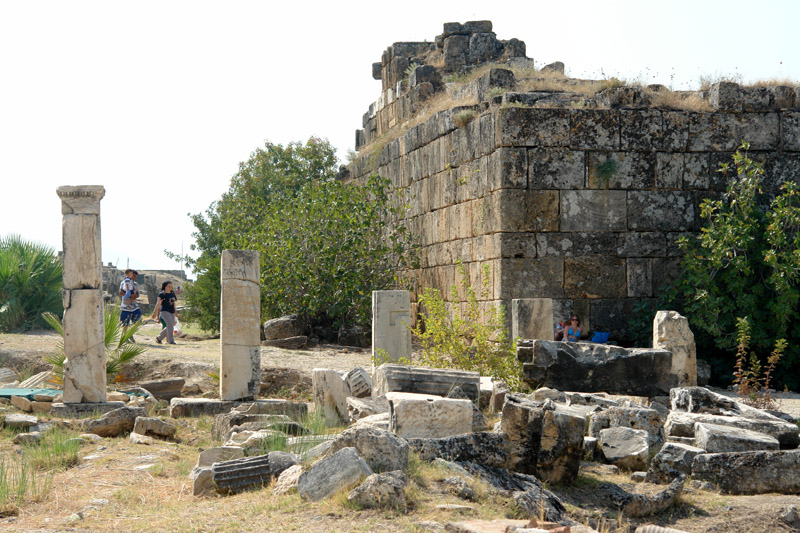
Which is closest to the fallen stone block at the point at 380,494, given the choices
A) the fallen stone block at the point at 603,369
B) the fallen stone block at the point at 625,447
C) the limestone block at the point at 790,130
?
the fallen stone block at the point at 625,447

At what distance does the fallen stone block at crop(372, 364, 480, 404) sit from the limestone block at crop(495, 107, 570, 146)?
4.22 metres

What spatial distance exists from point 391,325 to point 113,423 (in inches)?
154

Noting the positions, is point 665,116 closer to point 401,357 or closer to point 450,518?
point 401,357

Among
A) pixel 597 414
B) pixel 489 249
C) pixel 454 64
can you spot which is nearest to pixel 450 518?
pixel 597 414

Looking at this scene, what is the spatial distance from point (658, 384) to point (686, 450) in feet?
7.86

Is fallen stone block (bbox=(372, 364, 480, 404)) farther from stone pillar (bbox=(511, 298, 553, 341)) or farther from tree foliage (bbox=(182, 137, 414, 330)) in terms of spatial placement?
tree foliage (bbox=(182, 137, 414, 330))

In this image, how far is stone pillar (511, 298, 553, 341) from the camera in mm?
10453

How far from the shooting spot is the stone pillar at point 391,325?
11.3 meters

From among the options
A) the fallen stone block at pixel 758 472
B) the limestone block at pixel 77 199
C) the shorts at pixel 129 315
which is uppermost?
the limestone block at pixel 77 199

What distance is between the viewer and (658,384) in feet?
30.8

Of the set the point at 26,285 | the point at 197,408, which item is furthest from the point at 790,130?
the point at 26,285

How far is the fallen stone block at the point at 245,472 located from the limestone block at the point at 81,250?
180 inches

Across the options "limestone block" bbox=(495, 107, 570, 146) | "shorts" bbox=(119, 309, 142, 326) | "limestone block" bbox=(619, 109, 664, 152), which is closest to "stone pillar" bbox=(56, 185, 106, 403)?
"limestone block" bbox=(495, 107, 570, 146)

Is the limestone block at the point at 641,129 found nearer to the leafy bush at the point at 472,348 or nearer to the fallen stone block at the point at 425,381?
the leafy bush at the point at 472,348
